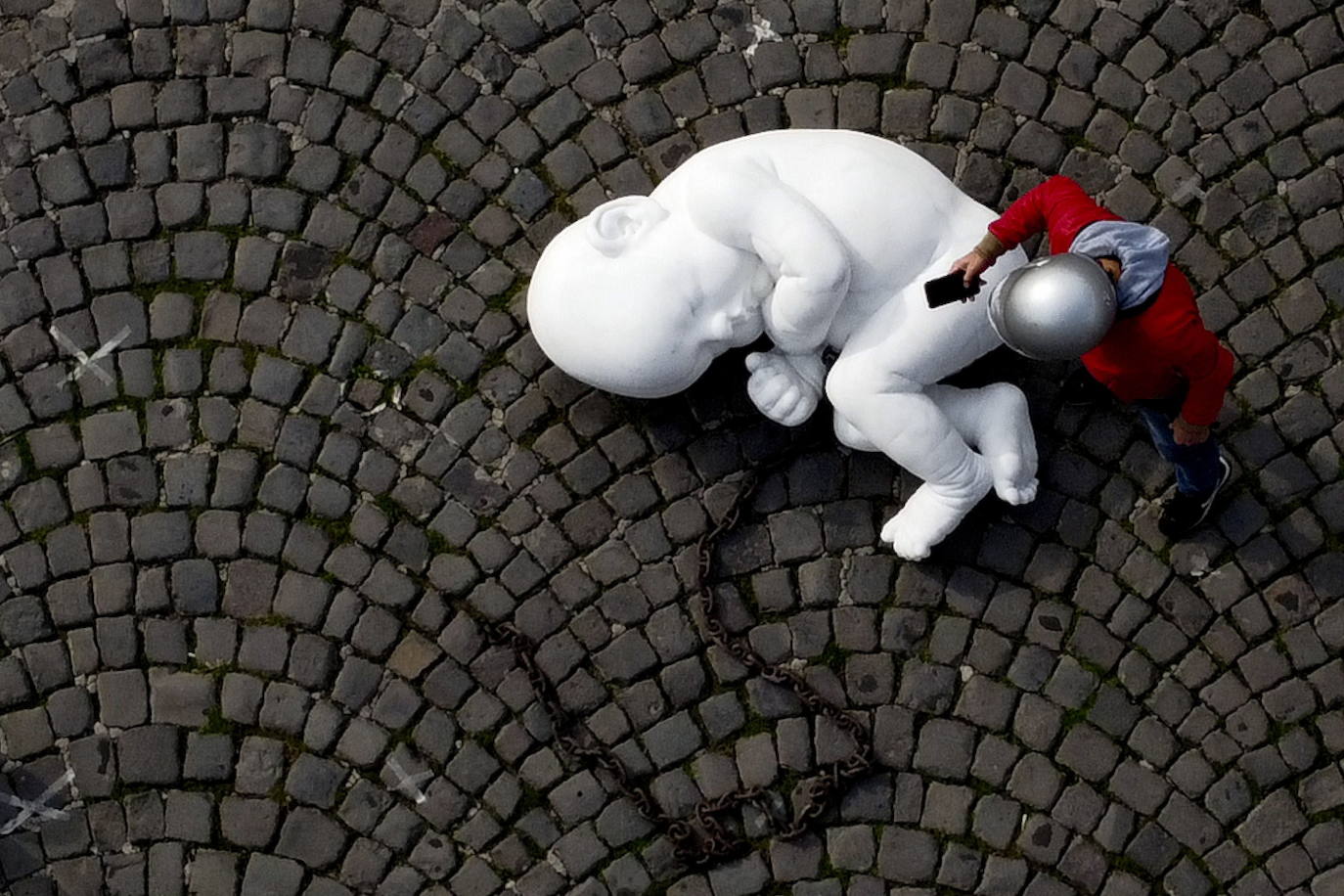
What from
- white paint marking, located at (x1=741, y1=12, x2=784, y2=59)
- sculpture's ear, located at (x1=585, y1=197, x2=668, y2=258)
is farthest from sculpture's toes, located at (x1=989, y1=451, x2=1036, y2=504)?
white paint marking, located at (x1=741, y1=12, x2=784, y2=59)

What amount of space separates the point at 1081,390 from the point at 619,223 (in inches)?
Result: 70.6

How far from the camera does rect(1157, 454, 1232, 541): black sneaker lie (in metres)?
4.94

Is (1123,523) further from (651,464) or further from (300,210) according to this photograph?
(300,210)

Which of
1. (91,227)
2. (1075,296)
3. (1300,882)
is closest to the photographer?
(1075,296)

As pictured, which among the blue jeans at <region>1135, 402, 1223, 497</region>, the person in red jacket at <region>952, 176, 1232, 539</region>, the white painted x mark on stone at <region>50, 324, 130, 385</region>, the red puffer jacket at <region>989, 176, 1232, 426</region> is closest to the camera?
the person in red jacket at <region>952, 176, 1232, 539</region>

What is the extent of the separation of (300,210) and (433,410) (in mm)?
931

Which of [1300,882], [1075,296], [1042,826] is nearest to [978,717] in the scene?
[1042,826]

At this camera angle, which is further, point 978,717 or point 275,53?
point 275,53

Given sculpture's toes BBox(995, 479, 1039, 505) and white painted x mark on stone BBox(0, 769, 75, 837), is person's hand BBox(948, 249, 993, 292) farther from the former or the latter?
white painted x mark on stone BBox(0, 769, 75, 837)

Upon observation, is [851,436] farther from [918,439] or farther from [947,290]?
[947,290]

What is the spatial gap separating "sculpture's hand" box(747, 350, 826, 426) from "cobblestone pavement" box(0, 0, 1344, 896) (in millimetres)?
283

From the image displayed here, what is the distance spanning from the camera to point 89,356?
5266mm

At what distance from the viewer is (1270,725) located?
5008 millimetres

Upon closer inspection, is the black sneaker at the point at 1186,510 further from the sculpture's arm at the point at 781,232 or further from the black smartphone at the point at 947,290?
the sculpture's arm at the point at 781,232
